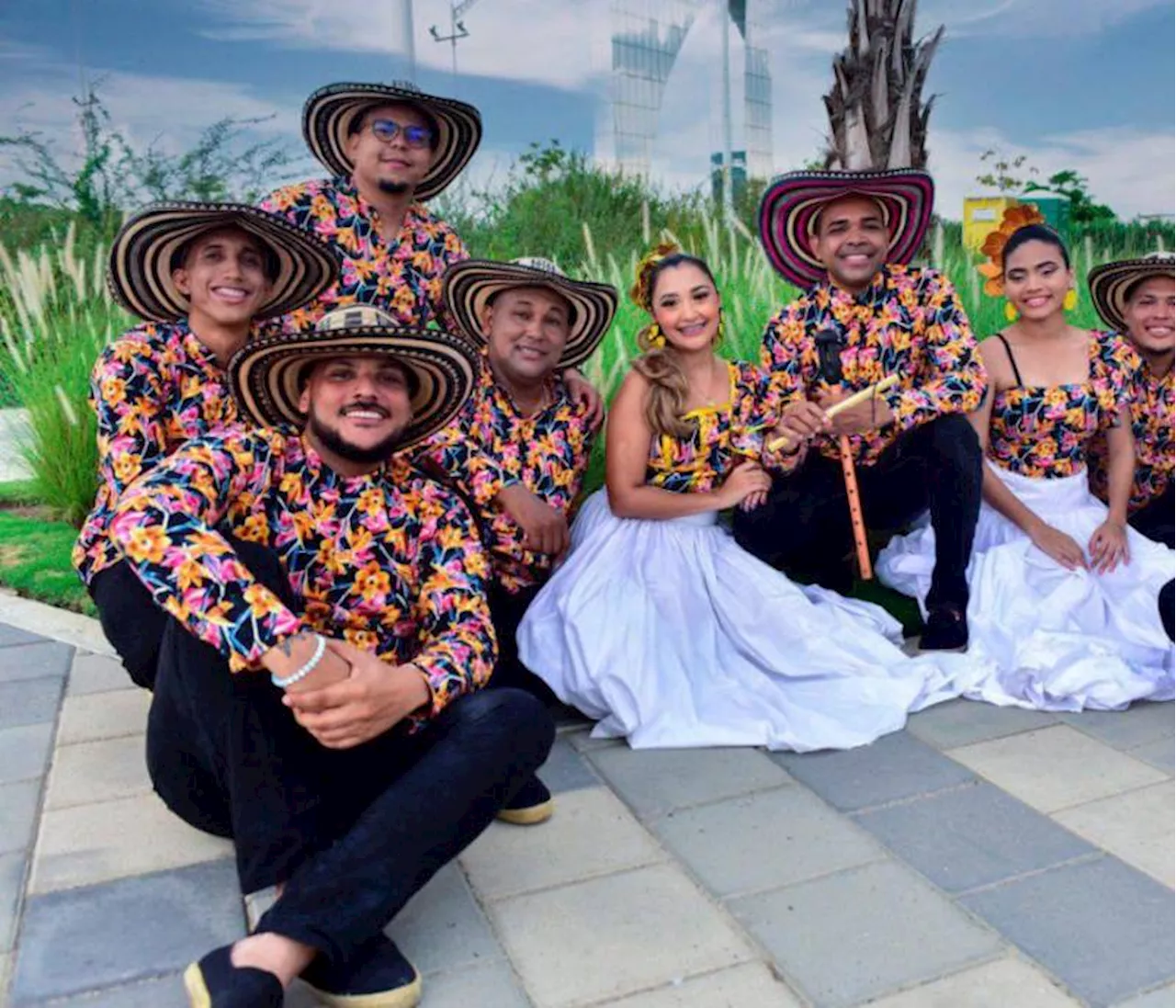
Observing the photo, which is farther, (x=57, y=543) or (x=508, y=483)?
(x=57, y=543)

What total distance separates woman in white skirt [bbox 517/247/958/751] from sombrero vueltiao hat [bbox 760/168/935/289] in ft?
1.80

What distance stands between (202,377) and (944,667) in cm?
230

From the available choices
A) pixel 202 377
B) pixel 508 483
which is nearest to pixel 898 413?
pixel 508 483

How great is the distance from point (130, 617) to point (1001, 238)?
9.90ft

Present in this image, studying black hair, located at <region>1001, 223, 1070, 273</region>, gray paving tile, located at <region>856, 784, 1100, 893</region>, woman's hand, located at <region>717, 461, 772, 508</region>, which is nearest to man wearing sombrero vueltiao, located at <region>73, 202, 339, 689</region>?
woman's hand, located at <region>717, 461, 772, 508</region>

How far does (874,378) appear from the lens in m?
3.82

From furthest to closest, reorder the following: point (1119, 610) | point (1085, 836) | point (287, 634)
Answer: point (1119, 610), point (1085, 836), point (287, 634)

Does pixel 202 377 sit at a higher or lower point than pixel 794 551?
higher

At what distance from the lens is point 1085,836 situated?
8.51ft

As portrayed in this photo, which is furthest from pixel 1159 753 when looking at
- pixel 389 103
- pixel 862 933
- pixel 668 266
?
pixel 389 103

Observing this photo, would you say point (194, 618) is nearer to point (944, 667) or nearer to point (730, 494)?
point (730, 494)

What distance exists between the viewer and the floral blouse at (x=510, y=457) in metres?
3.36

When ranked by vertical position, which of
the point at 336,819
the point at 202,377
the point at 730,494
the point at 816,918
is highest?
the point at 202,377

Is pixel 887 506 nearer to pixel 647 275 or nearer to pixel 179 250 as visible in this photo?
pixel 647 275
